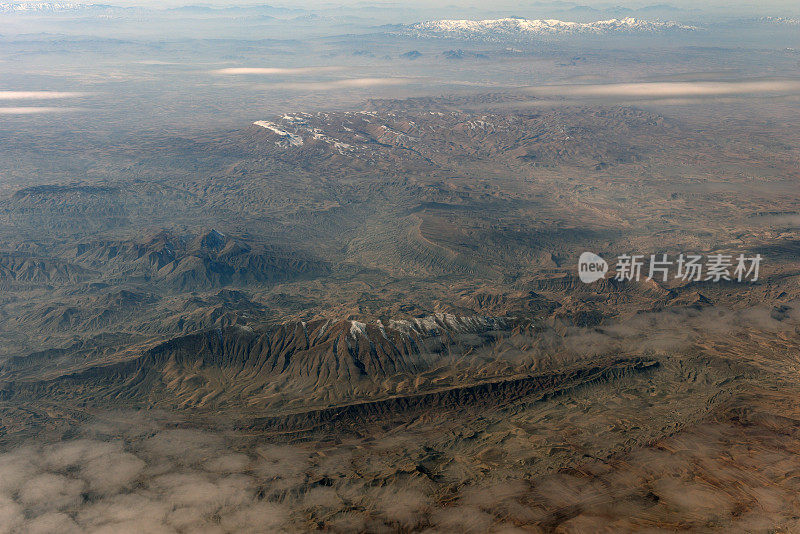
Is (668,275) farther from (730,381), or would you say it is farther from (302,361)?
(302,361)

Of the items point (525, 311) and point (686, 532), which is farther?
point (525, 311)

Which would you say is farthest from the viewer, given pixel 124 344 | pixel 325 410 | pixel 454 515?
pixel 124 344

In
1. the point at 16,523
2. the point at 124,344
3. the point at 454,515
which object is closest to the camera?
the point at 454,515

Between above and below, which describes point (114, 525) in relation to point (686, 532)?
below

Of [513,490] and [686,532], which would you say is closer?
[686,532]

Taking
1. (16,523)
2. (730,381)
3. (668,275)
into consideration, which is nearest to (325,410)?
(16,523)

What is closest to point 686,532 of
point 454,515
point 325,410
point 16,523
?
point 454,515

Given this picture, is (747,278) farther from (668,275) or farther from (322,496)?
(322,496)

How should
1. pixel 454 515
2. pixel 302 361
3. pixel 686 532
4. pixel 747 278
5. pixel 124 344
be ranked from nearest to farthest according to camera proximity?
pixel 686 532 → pixel 454 515 → pixel 302 361 → pixel 124 344 → pixel 747 278

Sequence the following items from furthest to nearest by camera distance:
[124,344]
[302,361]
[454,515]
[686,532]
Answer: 1. [124,344]
2. [302,361]
3. [454,515]
4. [686,532]
